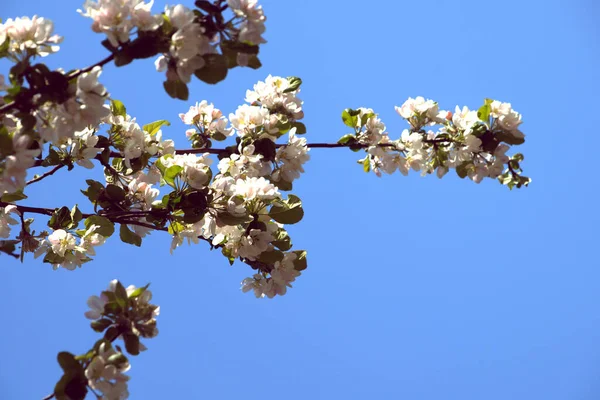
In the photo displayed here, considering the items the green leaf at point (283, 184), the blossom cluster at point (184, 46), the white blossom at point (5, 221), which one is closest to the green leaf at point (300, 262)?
the green leaf at point (283, 184)

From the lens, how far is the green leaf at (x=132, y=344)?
1.50m

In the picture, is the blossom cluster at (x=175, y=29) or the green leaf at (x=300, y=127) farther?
the green leaf at (x=300, y=127)

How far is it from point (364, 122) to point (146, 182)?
3.13ft

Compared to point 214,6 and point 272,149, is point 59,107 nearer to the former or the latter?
point 214,6

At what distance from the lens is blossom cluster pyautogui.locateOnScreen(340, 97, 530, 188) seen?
87.2 inches

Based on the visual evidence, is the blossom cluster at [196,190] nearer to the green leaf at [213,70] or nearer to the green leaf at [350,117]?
the green leaf at [350,117]

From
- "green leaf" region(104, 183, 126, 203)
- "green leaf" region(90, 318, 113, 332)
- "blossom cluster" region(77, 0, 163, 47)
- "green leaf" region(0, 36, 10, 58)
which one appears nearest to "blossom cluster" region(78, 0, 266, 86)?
"blossom cluster" region(77, 0, 163, 47)

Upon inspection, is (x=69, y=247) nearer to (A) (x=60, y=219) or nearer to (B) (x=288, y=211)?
(A) (x=60, y=219)

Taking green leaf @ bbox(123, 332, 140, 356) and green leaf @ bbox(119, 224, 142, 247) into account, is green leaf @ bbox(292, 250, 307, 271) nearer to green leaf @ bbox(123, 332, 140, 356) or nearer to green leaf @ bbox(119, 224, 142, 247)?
green leaf @ bbox(119, 224, 142, 247)

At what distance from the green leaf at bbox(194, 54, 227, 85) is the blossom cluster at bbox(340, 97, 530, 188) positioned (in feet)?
3.49

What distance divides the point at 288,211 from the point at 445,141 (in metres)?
0.76

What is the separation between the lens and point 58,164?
2199mm

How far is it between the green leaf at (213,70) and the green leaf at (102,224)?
898 mm

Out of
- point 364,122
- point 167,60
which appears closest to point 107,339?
point 167,60
